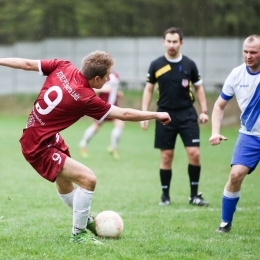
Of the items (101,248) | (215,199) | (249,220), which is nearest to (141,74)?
(215,199)

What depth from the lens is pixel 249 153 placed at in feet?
20.3

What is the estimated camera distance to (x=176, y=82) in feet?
27.2

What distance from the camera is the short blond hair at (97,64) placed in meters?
5.36

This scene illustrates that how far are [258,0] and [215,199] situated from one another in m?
20.7

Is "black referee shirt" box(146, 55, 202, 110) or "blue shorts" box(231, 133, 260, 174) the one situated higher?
"black referee shirt" box(146, 55, 202, 110)

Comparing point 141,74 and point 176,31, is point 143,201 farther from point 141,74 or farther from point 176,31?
point 141,74

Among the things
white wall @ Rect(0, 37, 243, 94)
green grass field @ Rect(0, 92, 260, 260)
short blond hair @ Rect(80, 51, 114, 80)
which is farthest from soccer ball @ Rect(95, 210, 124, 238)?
white wall @ Rect(0, 37, 243, 94)

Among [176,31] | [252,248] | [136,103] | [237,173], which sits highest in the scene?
[176,31]

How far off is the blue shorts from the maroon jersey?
63.8 inches

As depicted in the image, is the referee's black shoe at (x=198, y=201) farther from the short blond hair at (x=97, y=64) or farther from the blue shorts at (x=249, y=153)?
the short blond hair at (x=97, y=64)

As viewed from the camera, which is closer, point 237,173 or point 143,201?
point 237,173

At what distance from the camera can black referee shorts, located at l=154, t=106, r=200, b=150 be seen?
27.3 feet

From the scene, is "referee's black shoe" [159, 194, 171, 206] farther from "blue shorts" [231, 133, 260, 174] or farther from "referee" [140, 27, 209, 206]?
"blue shorts" [231, 133, 260, 174]

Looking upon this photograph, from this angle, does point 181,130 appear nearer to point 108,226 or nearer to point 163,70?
point 163,70
